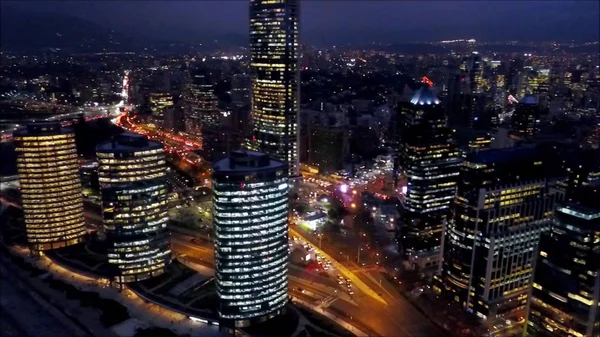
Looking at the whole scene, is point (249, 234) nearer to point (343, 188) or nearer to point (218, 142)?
point (343, 188)

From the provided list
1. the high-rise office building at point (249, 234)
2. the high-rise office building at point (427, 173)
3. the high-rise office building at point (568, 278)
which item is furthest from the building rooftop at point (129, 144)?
the high-rise office building at point (568, 278)

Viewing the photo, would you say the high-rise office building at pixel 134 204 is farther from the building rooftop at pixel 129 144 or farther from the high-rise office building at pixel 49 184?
the high-rise office building at pixel 49 184

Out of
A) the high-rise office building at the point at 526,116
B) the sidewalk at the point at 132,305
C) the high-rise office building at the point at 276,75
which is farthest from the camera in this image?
the high-rise office building at the point at 526,116

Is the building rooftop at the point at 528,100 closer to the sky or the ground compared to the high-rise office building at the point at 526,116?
closer to the sky

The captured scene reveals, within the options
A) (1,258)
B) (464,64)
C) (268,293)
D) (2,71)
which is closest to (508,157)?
(268,293)

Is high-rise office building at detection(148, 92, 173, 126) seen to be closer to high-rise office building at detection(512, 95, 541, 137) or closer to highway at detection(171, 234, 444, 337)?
highway at detection(171, 234, 444, 337)

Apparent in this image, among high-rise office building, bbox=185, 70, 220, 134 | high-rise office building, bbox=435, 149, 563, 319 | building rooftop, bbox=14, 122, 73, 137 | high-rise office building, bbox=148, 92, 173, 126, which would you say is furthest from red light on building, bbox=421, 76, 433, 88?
high-rise office building, bbox=148, 92, 173, 126
